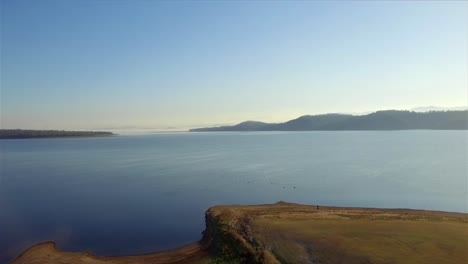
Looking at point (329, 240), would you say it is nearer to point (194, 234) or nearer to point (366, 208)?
point (194, 234)

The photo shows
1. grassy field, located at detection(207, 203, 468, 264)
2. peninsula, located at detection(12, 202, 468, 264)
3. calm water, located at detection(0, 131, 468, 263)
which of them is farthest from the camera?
calm water, located at detection(0, 131, 468, 263)

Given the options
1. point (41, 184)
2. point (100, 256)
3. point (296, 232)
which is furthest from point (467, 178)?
point (41, 184)

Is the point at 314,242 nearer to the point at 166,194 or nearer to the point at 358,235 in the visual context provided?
the point at 358,235

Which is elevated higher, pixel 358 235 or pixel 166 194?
pixel 358 235

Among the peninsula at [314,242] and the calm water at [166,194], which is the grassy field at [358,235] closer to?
the peninsula at [314,242]

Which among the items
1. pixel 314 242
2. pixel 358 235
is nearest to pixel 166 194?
pixel 314 242

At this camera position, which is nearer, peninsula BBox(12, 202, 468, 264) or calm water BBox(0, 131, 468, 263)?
peninsula BBox(12, 202, 468, 264)

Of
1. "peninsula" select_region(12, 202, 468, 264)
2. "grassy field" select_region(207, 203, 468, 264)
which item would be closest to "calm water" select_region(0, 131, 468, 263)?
"peninsula" select_region(12, 202, 468, 264)

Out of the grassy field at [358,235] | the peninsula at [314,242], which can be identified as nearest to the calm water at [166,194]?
the peninsula at [314,242]

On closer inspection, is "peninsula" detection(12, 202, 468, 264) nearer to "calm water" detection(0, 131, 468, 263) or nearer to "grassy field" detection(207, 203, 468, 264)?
"grassy field" detection(207, 203, 468, 264)
